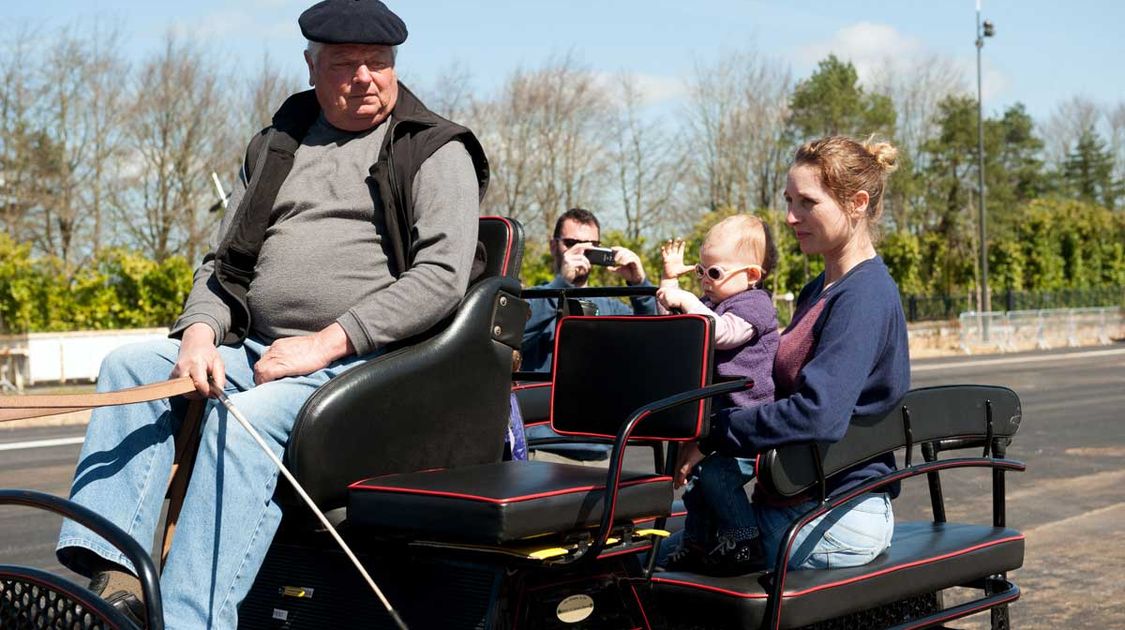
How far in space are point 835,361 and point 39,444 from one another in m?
12.0

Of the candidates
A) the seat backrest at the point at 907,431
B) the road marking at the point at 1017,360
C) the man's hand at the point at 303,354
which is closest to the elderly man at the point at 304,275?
the man's hand at the point at 303,354

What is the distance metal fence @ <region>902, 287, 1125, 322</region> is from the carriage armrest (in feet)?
113

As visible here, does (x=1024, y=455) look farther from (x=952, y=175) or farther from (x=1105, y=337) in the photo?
(x=952, y=175)

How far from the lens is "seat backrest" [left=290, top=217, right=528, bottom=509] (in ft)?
10.2

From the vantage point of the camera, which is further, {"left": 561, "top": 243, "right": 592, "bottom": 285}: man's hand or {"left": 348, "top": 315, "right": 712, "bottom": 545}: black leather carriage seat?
{"left": 561, "top": 243, "right": 592, "bottom": 285}: man's hand

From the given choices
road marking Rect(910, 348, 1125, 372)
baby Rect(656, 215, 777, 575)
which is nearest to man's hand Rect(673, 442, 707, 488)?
baby Rect(656, 215, 777, 575)

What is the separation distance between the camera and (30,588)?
9.14 feet

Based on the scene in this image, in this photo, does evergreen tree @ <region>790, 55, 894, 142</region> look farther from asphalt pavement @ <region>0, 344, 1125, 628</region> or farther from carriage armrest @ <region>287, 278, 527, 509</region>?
carriage armrest @ <region>287, 278, 527, 509</region>

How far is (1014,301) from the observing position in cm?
4322

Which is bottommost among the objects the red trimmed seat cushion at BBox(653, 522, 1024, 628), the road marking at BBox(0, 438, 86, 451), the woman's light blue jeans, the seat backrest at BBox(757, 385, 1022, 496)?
the road marking at BBox(0, 438, 86, 451)

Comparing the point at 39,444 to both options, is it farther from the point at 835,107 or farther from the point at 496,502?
the point at 835,107

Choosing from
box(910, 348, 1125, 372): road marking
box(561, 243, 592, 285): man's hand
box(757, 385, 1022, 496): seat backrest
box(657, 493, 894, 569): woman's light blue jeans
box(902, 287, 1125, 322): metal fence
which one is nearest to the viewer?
box(757, 385, 1022, 496): seat backrest

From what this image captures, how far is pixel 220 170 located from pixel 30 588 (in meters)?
37.5

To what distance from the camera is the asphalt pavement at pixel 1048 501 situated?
575cm
